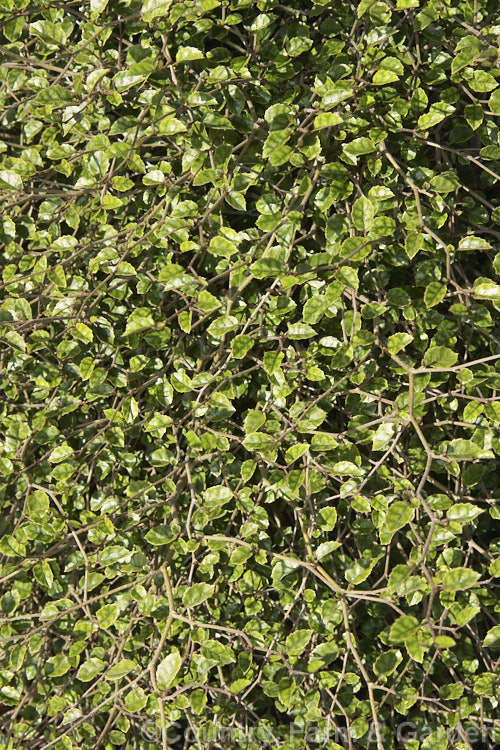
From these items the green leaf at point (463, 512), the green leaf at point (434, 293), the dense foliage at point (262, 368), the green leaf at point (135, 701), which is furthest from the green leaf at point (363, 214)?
the green leaf at point (135, 701)

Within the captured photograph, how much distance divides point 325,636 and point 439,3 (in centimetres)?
114

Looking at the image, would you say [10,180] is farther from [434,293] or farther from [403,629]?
[403,629]

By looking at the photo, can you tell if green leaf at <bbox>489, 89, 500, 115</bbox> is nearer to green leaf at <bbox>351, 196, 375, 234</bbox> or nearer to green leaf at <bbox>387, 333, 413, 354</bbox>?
green leaf at <bbox>351, 196, 375, 234</bbox>

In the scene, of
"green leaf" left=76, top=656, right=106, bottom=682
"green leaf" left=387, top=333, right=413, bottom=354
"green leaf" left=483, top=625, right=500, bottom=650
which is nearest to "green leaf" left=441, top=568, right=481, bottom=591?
"green leaf" left=483, top=625, right=500, bottom=650

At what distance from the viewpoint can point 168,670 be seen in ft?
4.08

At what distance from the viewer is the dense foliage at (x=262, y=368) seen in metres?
1.24

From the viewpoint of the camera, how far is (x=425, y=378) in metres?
1.24

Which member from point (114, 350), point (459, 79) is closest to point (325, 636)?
point (114, 350)

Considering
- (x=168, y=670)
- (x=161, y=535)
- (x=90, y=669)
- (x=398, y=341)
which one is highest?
(x=398, y=341)

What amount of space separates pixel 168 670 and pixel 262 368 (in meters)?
0.56

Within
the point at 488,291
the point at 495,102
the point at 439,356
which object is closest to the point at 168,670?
the point at 439,356

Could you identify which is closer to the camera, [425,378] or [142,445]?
[425,378]

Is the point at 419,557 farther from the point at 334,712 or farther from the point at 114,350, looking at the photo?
the point at 114,350

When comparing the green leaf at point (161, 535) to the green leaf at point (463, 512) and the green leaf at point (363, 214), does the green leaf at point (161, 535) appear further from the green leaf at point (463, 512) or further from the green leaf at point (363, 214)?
the green leaf at point (363, 214)
